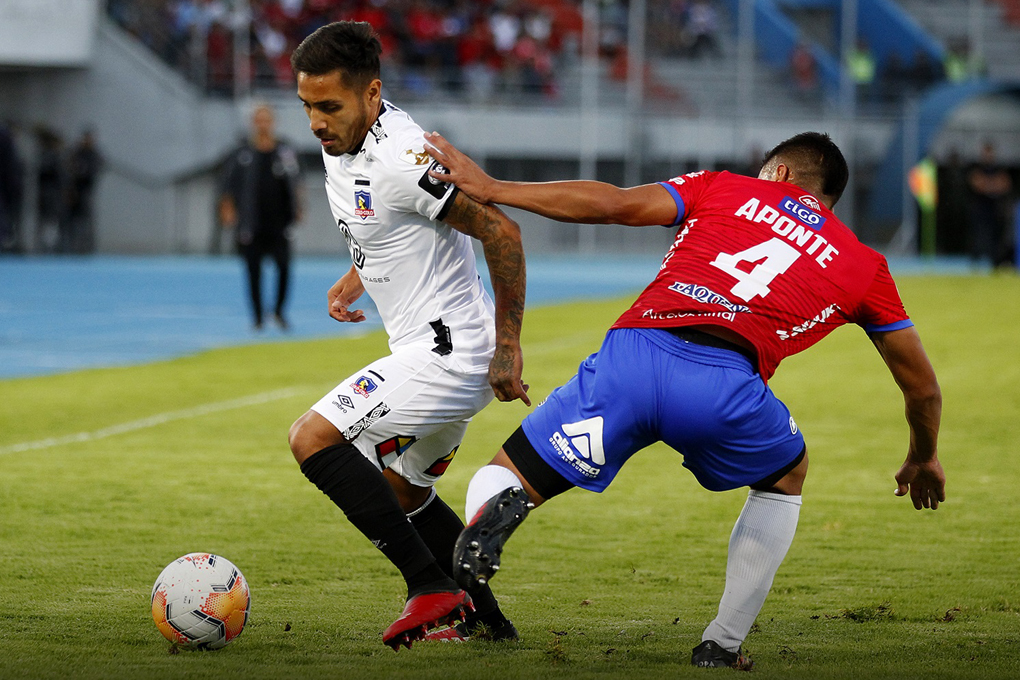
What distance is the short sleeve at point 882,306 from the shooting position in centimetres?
395

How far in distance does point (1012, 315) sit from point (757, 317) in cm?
1512

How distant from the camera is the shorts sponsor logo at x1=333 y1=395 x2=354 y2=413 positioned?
416 cm

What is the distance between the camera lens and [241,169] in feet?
50.2

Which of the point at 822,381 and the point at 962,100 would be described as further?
the point at 962,100

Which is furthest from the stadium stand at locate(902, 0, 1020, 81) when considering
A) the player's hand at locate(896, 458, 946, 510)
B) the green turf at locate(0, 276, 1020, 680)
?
the player's hand at locate(896, 458, 946, 510)

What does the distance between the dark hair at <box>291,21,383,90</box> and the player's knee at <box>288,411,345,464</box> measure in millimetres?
1033

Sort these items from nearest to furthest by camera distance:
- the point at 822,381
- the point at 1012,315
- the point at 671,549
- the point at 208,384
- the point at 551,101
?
1. the point at 671,549
2. the point at 208,384
3. the point at 822,381
4. the point at 1012,315
5. the point at 551,101

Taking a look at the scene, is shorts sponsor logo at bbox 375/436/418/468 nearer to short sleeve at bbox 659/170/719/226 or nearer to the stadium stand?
short sleeve at bbox 659/170/719/226

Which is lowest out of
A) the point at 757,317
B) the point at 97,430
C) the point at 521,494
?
the point at 97,430

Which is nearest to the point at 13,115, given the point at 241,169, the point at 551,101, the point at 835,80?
the point at 551,101

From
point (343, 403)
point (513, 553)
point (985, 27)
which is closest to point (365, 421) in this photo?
point (343, 403)

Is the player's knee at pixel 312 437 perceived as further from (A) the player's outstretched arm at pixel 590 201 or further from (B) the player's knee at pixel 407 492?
(A) the player's outstretched arm at pixel 590 201

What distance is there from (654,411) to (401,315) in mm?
1015

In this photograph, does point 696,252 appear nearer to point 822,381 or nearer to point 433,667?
point 433,667
